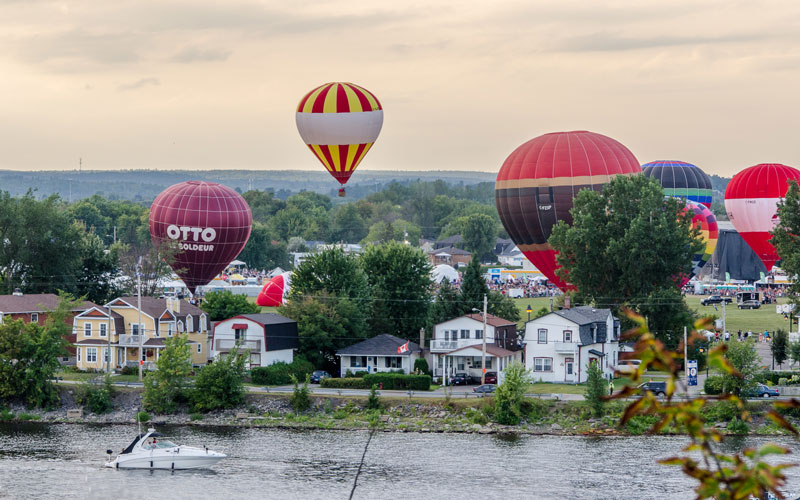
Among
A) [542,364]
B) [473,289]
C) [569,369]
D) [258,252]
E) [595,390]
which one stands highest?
[258,252]

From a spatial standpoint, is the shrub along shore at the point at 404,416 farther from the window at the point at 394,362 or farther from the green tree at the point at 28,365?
the window at the point at 394,362

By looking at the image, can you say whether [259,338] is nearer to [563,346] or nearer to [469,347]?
[469,347]

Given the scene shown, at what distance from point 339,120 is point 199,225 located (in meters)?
16.3

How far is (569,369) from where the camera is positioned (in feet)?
224

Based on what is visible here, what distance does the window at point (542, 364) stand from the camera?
6819cm

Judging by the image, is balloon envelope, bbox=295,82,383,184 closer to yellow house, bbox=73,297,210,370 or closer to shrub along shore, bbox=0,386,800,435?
yellow house, bbox=73,297,210,370

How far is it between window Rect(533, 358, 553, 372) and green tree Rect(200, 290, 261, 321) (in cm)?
2106

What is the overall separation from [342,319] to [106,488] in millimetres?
27734

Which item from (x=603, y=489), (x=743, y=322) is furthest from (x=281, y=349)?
(x=743, y=322)

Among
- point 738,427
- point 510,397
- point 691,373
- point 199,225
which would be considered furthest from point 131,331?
point 738,427

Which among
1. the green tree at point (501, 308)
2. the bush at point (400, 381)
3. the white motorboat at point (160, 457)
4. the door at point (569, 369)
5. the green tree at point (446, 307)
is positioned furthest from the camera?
the green tree at point (501, 308)

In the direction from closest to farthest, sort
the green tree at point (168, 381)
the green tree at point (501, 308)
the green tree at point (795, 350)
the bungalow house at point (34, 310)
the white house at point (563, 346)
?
the green tree at point (168, 381) → the green tree at point (795, 350) → the white house at point (563, 346) → the bungalow house at point (34, 310) → the green tree at point (501, 308)

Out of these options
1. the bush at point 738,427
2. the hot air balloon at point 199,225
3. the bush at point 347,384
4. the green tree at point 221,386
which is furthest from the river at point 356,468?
the hot air balloon at point 199,225

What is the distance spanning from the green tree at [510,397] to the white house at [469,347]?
291 inches
